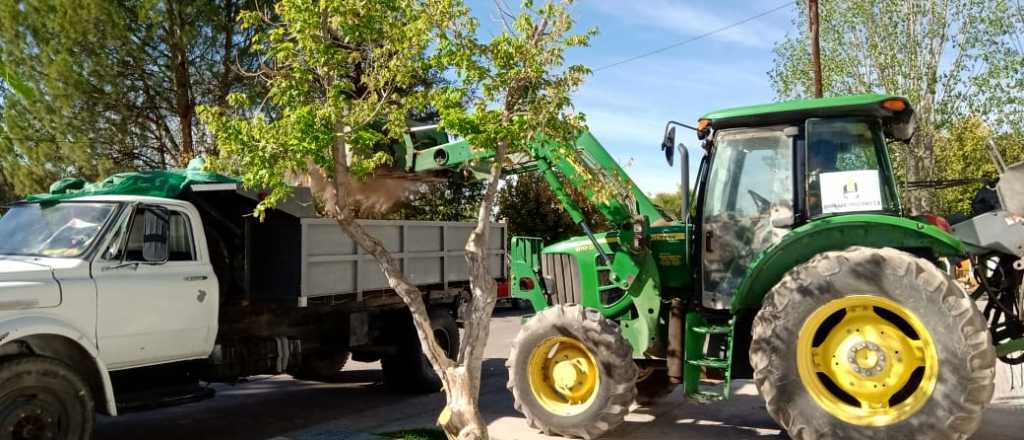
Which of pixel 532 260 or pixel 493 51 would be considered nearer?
pixel 493 51

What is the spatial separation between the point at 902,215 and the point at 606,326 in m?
2.55

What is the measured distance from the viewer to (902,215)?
650 centimetres

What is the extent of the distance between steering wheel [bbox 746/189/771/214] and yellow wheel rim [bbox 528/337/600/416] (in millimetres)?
1913

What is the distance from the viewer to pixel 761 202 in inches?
272

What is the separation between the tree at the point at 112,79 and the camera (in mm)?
17266

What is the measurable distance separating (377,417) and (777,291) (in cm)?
454

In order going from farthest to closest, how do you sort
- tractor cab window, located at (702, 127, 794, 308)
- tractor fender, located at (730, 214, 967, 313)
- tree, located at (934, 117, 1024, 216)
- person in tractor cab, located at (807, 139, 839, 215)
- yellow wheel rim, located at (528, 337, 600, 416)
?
tree, located at (934, 117, 1024, 216) < yellow wheel rim, located at (528, 337, 600, 416) < tractor cab window, located at (702, 127, 794, 308) < person in tractor cab, located at (807, 139, 839, 215) < tractor fender, located at (730, 214, 967, 313)

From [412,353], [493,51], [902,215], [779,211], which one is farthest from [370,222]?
[902,215]

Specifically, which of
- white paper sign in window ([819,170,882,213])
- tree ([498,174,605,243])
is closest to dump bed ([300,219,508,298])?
white paper sign in window ([819,170,882,213])

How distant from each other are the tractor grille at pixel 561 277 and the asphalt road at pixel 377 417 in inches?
51.0

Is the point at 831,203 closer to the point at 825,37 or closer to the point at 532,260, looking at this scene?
the point at 532,260

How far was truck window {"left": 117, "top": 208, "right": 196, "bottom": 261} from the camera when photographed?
6844 millimetres

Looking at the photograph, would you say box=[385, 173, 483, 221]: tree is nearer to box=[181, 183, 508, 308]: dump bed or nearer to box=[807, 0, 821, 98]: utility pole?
box=[807, 0, 821, 98]: utility pole

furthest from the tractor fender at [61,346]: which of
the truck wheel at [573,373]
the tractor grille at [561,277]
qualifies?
the tractor grille at [561,277]
